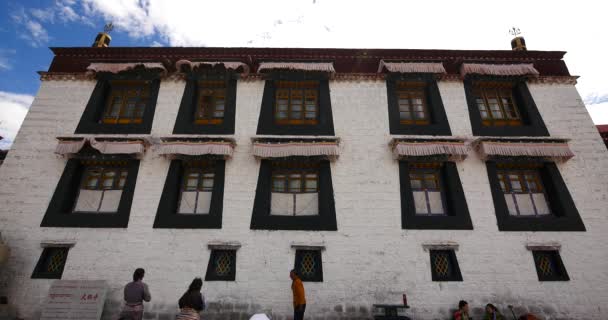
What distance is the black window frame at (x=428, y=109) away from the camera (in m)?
10.4

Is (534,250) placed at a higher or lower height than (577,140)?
lower

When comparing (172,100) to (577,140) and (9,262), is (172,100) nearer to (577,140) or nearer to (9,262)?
(9,262)

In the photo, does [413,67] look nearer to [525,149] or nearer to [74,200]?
[525,149]

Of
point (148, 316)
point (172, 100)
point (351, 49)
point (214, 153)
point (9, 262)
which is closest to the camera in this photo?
point (148, 316)

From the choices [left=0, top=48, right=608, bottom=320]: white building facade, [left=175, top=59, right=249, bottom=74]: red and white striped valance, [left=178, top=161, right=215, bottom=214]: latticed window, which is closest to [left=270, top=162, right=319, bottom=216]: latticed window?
[left=0, top=48, right=608, bottom=320]: white building facade

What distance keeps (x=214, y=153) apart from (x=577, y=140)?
491 inches

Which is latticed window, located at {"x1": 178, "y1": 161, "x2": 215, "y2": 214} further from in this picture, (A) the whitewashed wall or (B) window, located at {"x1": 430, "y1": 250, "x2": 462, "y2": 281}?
(B) window, located at {"x1": 430, "y1": 250, "x2": 462, "y2": 281}

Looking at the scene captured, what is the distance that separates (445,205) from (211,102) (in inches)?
355

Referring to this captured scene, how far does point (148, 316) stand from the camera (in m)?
8.16

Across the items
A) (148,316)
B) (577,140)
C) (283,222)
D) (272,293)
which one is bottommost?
A: (148,316)

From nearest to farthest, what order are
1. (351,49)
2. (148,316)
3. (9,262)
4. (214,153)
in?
(148,316)
(9,262)
(214,153)
(351,49)

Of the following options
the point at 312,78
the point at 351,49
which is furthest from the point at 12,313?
the point at 351,49

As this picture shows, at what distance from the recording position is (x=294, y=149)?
9.59 metres

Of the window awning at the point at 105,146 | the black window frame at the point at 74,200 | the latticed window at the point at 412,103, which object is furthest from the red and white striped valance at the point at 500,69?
the black window frame at the point at 74,200
